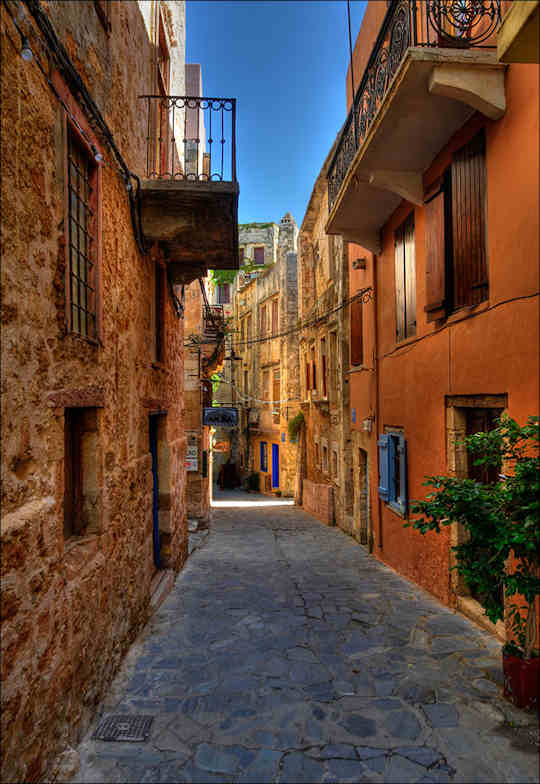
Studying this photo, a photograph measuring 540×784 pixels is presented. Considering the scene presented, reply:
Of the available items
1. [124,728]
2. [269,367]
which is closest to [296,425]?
[269,367]

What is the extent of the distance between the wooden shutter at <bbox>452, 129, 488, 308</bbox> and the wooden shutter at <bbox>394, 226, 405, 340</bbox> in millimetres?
2135

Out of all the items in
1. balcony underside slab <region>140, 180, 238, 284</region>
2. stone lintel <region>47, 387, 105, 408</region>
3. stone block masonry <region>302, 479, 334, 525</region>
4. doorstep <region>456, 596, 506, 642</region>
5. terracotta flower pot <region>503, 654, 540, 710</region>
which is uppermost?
balcony underside slab <region>140, 180, 238, 284</region>

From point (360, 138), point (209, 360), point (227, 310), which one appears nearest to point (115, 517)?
point (360, 138)

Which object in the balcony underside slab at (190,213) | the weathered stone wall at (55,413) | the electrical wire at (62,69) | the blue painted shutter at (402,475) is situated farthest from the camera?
the blue painted shutter at (402,475)

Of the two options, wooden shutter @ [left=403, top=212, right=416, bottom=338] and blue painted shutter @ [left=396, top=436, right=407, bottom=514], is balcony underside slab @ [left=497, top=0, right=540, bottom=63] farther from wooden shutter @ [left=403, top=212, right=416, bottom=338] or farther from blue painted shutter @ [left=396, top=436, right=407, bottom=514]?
blue painted shutter @ [left=396, top=436, right=407, bottom=514]

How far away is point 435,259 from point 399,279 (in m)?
1.96

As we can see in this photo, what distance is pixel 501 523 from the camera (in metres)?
3.66

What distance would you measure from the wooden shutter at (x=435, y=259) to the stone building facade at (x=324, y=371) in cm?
658

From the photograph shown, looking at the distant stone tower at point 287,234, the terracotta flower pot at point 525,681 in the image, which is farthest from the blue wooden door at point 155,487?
the distant stone tower at point 287,234

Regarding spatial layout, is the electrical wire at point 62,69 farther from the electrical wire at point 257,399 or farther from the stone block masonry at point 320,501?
the electrical wire at point 257,399

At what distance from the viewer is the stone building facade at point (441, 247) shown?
4875mm

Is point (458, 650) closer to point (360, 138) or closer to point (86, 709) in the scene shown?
point (86, 709)

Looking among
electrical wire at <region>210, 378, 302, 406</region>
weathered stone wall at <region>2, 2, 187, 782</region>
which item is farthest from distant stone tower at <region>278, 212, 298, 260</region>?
weathered stone wall at <region>2, 2, 187, 782</region>

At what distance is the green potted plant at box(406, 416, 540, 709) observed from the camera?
11.7ft
